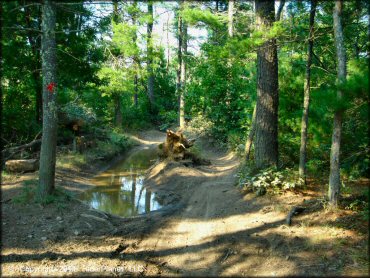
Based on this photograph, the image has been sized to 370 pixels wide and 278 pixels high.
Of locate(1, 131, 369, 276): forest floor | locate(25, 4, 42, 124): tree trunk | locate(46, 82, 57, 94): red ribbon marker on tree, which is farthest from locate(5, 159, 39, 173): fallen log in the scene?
locate(46, 82, 57, 94): red ribbon marker on tree

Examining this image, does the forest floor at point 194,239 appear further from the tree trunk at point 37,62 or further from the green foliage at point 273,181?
the tree trunk at point 37,62

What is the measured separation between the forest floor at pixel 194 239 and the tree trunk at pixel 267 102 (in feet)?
3.61

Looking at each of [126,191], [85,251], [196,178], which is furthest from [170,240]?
[126,191]

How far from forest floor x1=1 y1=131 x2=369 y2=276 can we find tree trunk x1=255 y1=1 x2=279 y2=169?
3.61 ft

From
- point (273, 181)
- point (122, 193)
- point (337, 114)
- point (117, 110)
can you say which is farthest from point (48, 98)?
point (117, 110)

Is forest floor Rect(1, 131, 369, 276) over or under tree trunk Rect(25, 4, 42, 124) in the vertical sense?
under

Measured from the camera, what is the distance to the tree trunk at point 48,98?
6957mm

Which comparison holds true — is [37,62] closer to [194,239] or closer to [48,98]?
[48,98]

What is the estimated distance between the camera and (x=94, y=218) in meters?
7.00

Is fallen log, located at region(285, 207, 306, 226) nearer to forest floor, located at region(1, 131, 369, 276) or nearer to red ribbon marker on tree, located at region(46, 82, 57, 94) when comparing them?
forest floor, located at region(1, 131, 369, 276)

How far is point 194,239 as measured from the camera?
6344 millimetres

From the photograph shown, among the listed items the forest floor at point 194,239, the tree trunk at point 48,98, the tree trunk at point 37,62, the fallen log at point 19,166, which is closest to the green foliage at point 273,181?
the forest floor at point 194,239

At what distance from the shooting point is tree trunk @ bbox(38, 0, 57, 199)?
696 cm

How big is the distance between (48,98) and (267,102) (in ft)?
16.7
